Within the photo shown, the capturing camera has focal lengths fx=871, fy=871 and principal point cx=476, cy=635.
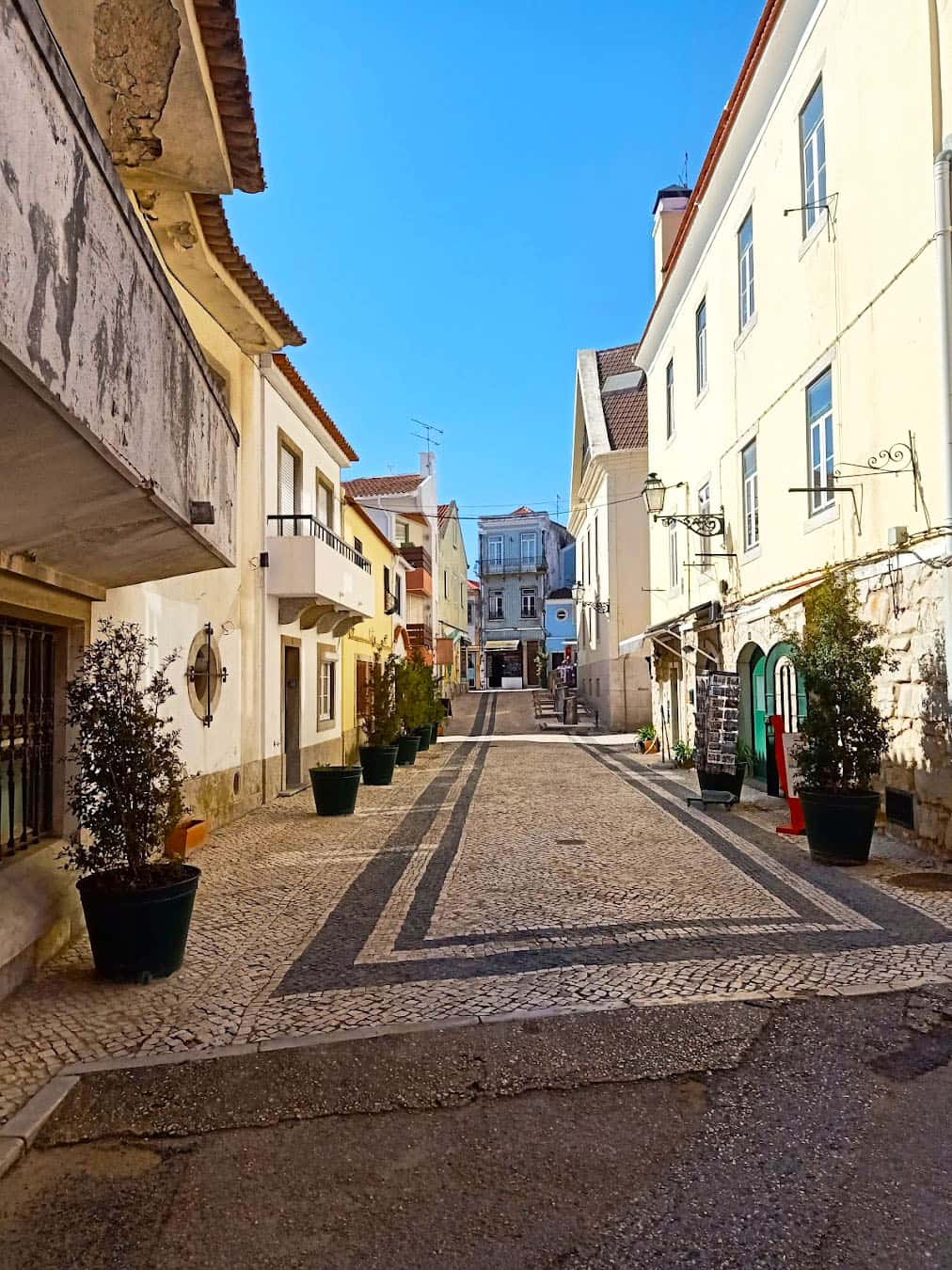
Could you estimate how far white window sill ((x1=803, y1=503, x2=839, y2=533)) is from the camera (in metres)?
9.41

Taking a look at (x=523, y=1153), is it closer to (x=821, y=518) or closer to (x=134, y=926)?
(x=134, y=926)

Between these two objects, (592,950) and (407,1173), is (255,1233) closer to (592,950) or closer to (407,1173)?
(407,1173)

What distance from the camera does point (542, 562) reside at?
58062mm

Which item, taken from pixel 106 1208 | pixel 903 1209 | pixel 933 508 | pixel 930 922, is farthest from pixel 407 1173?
pixel 933 508

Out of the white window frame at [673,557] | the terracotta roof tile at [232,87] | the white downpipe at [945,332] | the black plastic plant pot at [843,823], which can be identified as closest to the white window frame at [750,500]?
the white window frame at [673,557]

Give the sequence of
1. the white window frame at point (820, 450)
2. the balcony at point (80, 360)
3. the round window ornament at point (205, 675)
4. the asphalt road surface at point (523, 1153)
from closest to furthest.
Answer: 1. the asphalt road surface at point (523, 1153)
2. the balcony at point (80, 360)
3. the round window ornament at point (205, 675)
4. the white window frame at point (820, 450)

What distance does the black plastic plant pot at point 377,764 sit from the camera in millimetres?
14547

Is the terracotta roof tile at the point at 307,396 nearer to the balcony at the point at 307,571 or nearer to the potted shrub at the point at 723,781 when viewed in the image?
the balcony at the point at 307,571

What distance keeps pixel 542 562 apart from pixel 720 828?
49123 millimetres

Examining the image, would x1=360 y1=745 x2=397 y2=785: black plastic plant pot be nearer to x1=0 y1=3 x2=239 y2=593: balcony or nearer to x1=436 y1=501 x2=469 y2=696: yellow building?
x1=0 y1=3 x2=239 y2=593: balcony

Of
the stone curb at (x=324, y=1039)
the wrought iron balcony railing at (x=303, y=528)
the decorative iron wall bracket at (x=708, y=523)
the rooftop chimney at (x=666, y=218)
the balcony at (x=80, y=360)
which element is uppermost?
the rooftop chimney at (x=666, y=218)

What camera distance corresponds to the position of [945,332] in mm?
7020

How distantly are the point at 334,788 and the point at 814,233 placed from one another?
8502mm

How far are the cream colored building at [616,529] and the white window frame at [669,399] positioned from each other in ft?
18.7
